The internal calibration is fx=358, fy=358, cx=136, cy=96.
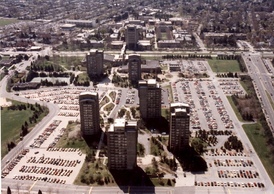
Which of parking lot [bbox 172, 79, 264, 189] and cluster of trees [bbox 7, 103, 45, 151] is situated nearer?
parking lot [bbox 172, 79, 264, 189]

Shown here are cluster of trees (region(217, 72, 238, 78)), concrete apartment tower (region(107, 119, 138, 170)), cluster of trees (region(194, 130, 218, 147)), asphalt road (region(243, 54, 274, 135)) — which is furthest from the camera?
cluster of trees (region(217, 72, 238, 78))

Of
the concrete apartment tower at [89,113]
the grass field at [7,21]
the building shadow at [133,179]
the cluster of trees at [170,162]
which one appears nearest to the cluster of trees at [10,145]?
the concrete apartment tower at [89,113]

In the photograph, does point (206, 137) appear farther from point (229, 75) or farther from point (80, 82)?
point (80, 82)

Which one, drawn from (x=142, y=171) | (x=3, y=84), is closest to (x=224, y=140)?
(x=142, y=171)

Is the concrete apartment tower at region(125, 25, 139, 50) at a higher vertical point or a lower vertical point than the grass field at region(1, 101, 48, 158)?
higher

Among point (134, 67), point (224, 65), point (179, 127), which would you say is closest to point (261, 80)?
point (224, 65)

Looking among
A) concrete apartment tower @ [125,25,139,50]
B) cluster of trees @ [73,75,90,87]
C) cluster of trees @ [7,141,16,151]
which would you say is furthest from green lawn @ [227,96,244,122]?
concrete apartment tower @ [125,25,139,50]

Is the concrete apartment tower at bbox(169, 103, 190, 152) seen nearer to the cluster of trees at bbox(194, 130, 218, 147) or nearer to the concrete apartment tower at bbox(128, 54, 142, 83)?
the cluster of trees at bbox(194, 130, 218, 147)

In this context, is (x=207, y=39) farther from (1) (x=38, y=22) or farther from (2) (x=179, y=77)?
(1) (x=38, y=22)
